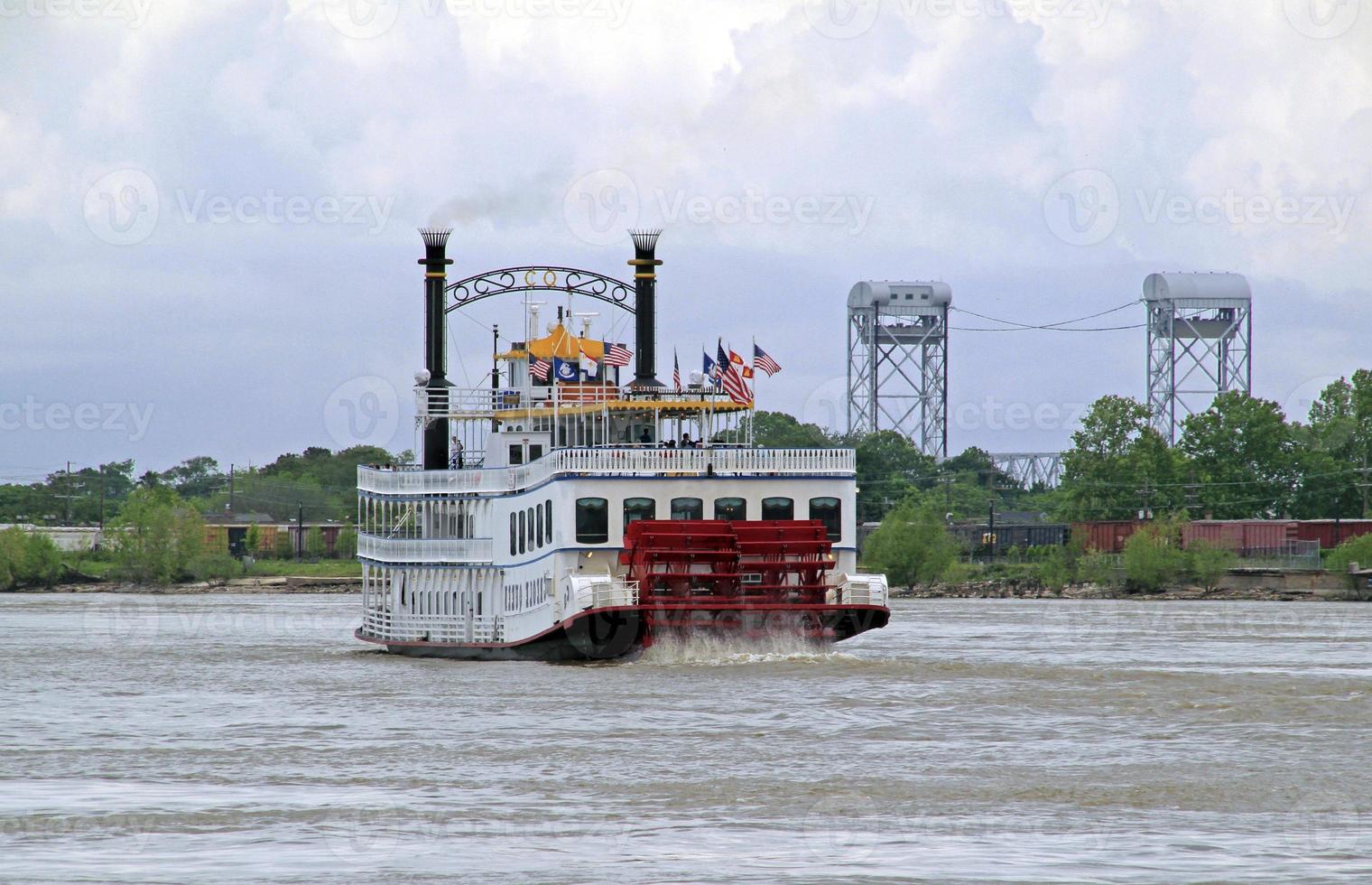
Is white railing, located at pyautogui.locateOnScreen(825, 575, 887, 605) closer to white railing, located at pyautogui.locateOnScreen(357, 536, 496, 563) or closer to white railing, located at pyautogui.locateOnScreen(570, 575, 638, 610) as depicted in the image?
white railing, located at pyautogui.locateOnScreen(570, 575, 638, 610)

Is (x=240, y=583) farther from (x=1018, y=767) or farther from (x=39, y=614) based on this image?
(x=1018, y=767)

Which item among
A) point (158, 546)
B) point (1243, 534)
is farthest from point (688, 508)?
point (158, 546)

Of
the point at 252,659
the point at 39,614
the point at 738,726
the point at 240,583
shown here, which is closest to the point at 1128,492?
the point at 240,583

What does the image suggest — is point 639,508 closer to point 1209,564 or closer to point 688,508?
point 688,508

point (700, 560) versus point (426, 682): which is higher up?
point (700, 560)

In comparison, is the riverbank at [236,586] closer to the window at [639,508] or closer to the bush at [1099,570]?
the bush at [1099,570]

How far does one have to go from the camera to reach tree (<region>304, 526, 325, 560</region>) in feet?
486

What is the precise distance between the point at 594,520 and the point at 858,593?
17.3 ft

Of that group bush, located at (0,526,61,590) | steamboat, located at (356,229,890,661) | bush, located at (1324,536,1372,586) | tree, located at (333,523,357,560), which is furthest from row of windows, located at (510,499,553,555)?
tree, located at (333,523,357,560)

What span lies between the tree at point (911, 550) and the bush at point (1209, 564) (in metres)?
14.3

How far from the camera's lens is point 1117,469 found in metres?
124

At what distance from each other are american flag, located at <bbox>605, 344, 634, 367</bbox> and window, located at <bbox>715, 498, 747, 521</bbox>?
487 cm

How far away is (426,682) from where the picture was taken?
3741 centimetres

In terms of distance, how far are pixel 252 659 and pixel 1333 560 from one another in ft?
224
